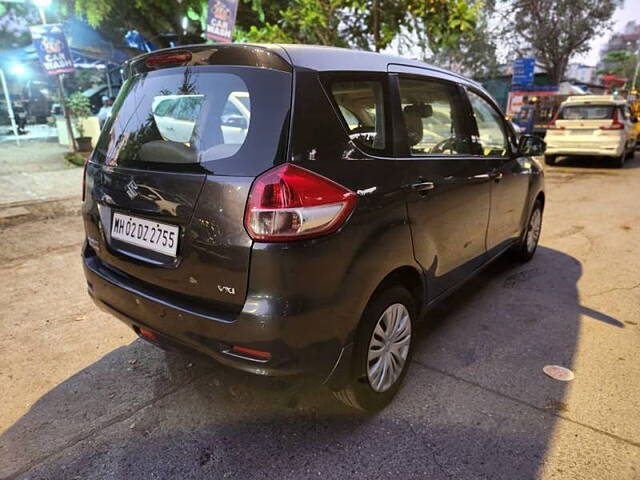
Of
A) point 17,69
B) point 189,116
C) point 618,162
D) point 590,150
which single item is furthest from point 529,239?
point 17,69

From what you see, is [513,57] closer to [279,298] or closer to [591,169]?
[591,169]

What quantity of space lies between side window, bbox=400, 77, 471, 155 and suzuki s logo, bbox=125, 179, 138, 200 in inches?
56.3

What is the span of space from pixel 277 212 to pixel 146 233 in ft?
2.38

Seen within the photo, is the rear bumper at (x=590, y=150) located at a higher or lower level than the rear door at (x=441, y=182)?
lower

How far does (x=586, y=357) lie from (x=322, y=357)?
2057 millimetres

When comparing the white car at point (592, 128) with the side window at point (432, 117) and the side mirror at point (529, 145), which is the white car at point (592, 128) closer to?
the side mirror at point (529, 145)

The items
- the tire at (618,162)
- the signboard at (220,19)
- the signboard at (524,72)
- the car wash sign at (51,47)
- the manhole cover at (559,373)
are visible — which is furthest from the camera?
the signboard at (524,72)

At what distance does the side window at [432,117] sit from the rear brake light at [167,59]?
1136mm

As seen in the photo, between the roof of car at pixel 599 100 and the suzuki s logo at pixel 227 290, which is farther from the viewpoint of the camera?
the roof of car at pixel 599 100

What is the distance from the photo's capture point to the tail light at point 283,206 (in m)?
1.76

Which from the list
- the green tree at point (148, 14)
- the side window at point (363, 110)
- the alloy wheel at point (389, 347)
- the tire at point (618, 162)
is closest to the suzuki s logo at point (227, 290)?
the alloy wheel at point (389, 347)

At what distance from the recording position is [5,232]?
5.62 meters

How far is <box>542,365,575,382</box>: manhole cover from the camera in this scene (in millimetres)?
2734

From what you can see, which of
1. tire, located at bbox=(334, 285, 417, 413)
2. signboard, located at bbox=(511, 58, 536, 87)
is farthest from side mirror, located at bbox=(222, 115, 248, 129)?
signboard, located at bbox=(511, 58, 536, 87)
